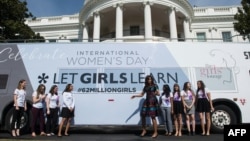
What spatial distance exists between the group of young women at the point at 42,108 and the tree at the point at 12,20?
12.3m

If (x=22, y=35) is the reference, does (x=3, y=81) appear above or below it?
below

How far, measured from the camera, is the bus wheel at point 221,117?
1012cm

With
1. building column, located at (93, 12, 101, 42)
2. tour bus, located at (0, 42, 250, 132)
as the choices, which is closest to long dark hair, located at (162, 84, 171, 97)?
tour bus, located at (0, 42, 250, 132)

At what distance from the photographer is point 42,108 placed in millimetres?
10008

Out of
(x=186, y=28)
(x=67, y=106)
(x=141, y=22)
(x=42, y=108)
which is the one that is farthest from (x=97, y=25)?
(x=67, y=106)

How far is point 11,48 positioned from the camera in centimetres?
1091

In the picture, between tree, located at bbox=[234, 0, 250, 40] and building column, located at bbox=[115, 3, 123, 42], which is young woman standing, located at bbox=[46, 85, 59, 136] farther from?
building column, located at bbox=[115, 3, 123, 42]

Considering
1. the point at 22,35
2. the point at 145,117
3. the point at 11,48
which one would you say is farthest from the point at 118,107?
the point at 22,35

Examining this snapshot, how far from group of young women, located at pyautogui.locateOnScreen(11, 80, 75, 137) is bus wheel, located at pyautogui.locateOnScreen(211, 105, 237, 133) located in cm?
481

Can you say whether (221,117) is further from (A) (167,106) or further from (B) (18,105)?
(B) (18,105)

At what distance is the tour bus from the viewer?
10133 millimetres

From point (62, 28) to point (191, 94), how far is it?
39.0m

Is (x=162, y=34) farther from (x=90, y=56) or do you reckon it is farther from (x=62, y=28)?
(x=90, y=56)

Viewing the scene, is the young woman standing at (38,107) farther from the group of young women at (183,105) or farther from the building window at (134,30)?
the building window at (134,30)
